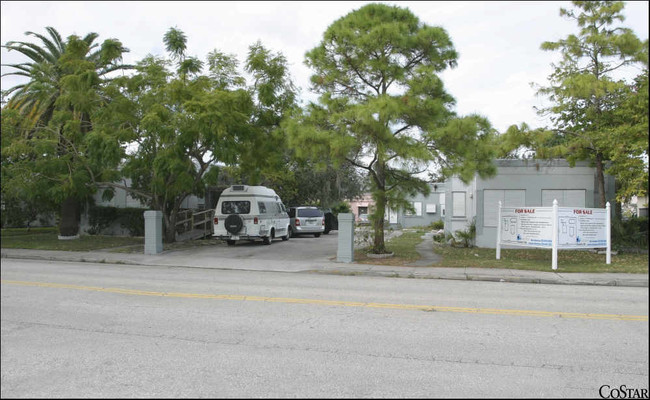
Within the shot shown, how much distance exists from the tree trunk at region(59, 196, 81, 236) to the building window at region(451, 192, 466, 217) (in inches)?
705

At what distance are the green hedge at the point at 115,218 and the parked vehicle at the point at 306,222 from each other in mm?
7989

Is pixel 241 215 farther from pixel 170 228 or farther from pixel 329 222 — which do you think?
pixel 329 222

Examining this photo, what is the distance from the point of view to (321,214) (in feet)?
88.5

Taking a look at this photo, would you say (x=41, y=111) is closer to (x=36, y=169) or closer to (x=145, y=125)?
(x=36, y=169)

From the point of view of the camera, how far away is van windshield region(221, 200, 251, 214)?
2006 centimetres

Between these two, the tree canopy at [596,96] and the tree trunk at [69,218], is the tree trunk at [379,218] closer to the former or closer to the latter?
the tree canopy at [596,96]

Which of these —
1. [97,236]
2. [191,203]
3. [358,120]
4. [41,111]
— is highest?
[41,111]

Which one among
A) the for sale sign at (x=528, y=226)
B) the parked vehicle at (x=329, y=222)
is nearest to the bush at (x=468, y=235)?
the for sale sign at (x=528, y=226)

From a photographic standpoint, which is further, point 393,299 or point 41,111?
point 41,111

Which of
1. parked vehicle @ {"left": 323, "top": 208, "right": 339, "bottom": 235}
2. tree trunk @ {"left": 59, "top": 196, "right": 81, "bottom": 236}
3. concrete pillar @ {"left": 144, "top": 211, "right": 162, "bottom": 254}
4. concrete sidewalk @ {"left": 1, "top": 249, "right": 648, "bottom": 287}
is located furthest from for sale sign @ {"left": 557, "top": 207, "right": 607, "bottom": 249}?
tree trunk @ {"left": 59, "top": 196, "right": 81, "bottom": 236}

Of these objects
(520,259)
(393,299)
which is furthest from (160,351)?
(520,259)

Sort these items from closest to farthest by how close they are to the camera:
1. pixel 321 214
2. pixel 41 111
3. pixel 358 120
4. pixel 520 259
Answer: pixel 358 120
pixel 520 259
pixel 41 111
pixel 321 214

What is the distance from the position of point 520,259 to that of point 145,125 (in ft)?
43.7

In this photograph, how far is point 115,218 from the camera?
1011 inches
